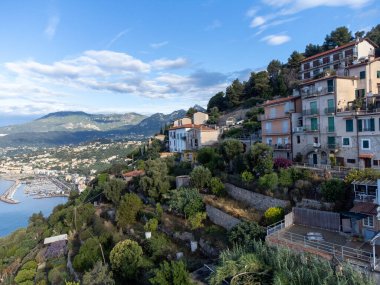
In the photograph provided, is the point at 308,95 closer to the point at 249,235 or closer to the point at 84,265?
the point at 249,235

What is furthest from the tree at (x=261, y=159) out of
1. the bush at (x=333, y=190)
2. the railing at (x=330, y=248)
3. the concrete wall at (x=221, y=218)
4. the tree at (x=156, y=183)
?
the tree at (x=156, y=183)

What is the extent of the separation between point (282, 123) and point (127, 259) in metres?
19.1

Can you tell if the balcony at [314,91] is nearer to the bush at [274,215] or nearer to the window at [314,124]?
the window at [314,124]

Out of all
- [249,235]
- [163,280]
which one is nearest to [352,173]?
[249,235]

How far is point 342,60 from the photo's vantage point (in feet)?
131

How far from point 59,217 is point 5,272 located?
9245mm

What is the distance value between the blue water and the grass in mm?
70485

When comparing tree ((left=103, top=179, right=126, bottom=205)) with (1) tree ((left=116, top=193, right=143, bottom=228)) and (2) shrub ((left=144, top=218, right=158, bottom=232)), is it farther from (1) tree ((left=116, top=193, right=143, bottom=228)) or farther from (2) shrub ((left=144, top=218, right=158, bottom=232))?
(2) shrub ((left=144, top=218, right=158, bottom=232))

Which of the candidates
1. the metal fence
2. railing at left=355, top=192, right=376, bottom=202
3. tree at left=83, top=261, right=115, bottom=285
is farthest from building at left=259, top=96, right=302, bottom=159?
tree at left=83, top=261, right=115, bottom=285

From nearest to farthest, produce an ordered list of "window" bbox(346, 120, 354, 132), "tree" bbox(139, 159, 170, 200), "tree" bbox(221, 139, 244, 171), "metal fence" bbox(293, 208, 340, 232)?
"metal fence" bbox(293, 208, 340, 232) < "window" bbox(346, 120, 354, 132) < "tree" bbox(221, 139, 244, 171) < "tree" bbox(139, 159, 170, 200)

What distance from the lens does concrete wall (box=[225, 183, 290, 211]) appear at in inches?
812

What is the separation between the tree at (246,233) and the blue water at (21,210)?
75547 mm

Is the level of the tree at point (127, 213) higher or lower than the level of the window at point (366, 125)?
lower

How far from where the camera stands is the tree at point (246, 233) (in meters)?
16.9
